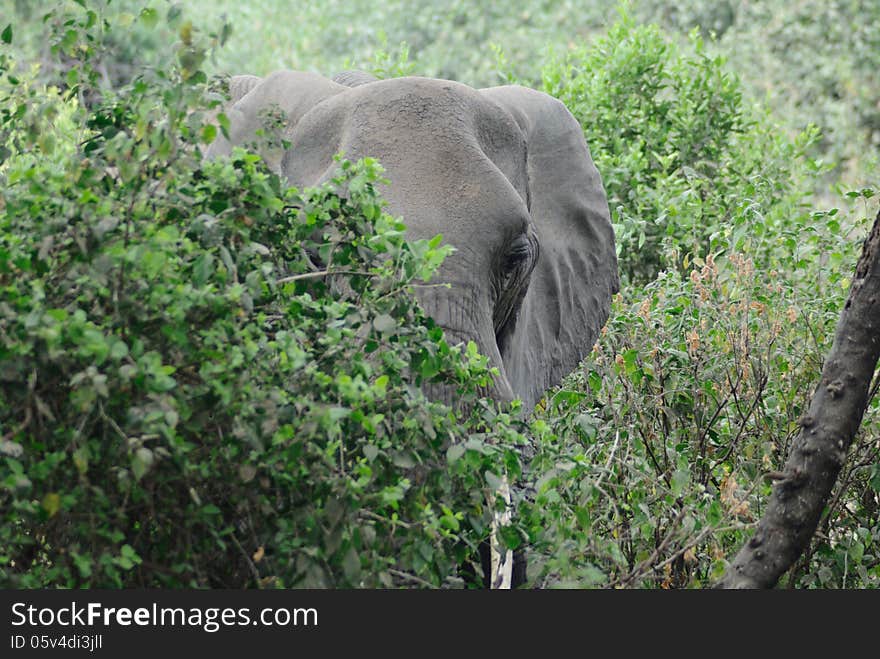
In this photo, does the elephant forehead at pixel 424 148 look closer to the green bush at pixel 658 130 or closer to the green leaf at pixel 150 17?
the green leaf at pixel 150 17

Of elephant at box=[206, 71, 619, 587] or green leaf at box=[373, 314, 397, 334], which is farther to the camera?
elephant at box=[206, 71, 619, 587]

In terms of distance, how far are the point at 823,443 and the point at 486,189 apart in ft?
3.80

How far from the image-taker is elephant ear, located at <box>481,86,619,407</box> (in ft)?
16.2

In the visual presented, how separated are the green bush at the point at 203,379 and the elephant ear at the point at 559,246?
163cm

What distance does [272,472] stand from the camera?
116 inches

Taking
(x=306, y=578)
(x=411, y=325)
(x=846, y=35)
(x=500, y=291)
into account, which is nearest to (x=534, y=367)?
(x=500, y=291)

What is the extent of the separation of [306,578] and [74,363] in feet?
2.06

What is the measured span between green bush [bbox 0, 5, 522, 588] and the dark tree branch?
60 cm

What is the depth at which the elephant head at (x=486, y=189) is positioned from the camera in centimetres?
392

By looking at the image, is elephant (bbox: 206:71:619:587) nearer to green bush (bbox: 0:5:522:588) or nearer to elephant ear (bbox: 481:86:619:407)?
elephant ear (bbox: 481:86:619:407)

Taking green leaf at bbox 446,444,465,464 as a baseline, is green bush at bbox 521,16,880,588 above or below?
below

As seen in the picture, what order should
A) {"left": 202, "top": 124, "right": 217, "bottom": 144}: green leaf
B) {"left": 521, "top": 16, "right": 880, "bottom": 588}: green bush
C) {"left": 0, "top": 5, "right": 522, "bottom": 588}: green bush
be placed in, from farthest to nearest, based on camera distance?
1. {"left": 521, "top": 16, "right": 880, "bottom": 588}: green bush
2. {"left": 202, "top": 124, "right": 217, "bottom": 144}: green leaf
3. {"left": 0, "top": 5, "right": 522, "bottom": 588}: green bush

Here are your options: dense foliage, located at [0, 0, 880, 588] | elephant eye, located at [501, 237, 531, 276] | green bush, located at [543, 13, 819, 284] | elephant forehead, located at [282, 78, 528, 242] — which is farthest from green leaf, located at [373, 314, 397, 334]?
green bush, located at [543, 13, 819, 284]

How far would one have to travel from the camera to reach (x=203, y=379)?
2879mm
